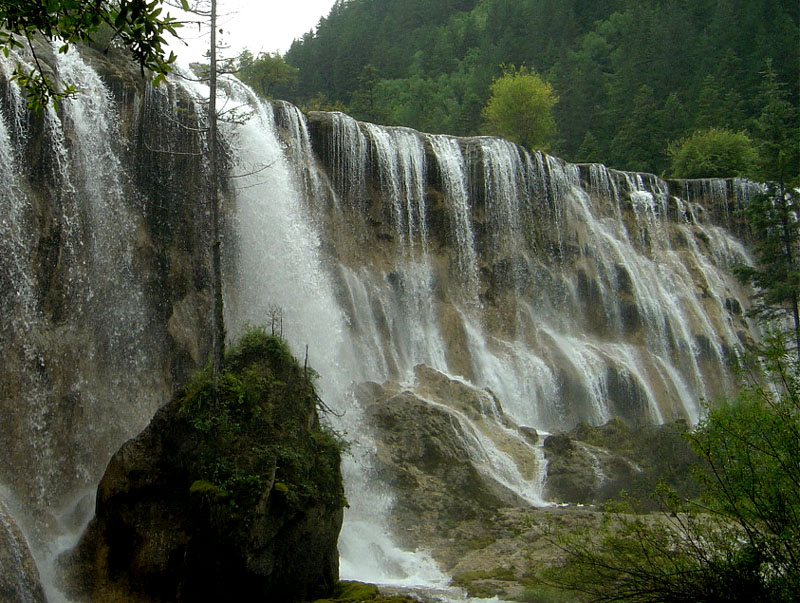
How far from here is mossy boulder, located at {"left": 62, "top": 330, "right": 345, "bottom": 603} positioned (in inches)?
429

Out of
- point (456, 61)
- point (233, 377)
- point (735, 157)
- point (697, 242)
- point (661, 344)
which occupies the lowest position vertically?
point (233, 377)

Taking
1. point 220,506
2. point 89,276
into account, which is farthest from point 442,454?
point 89,276

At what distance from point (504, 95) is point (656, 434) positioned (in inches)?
1206

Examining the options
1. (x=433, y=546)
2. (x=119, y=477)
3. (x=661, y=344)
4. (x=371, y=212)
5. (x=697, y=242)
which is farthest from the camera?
(x=697, y=242)

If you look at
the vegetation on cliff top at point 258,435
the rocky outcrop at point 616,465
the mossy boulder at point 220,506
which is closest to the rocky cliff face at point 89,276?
the mossy boulder at point 220,506

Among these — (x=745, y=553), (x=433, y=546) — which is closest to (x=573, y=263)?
(x=433, y=546)

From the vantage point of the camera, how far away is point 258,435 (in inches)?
484

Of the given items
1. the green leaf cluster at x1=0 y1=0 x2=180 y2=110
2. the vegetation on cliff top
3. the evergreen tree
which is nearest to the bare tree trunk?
the vegetation on cliff top

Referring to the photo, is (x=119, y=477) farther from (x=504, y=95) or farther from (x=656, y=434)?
(x=504, y=95)

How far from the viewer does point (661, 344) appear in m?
31.5

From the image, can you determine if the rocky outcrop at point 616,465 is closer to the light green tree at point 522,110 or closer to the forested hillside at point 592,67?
the light green tree at point 522,110

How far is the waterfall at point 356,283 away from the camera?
16203 millimetres

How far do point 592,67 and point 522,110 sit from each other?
12.7 m

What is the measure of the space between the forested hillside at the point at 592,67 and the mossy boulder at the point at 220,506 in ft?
117
